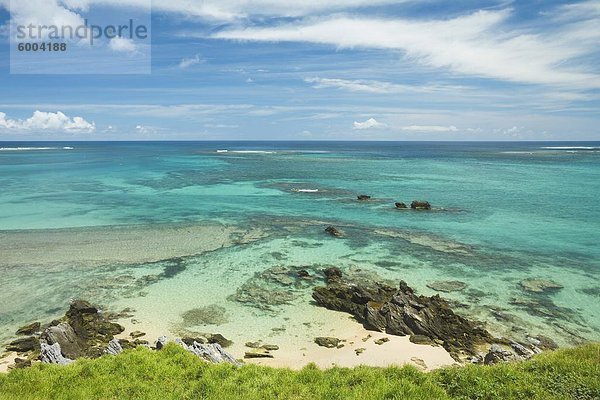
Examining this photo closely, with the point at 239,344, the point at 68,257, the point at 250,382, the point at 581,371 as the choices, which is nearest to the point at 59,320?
the point at 239,344

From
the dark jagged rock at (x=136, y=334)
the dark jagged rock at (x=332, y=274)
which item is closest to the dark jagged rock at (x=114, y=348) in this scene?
the dark jagged rock at (x=136, y=334)

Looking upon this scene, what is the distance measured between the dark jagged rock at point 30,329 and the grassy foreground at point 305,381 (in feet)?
29.7

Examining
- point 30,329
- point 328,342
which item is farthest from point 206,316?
point 30,329

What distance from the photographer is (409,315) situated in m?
22.2

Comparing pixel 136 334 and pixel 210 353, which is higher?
pixel 210 353

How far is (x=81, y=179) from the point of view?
89625 mm

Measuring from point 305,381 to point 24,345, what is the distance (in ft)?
50.6

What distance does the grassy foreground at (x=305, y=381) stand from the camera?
37.8 ft

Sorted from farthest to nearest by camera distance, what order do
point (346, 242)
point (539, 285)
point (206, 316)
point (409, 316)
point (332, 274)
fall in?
1. point (346, 242)
2. point (332, 274)
3. point (539, 285)
4. point (206, 316)
5. point (409, 316)

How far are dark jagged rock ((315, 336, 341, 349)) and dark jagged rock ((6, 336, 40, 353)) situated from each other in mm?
14299

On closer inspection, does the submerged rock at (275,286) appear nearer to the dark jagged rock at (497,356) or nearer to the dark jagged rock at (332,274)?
the dark jagged rock at (332,274)

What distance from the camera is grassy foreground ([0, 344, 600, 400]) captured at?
11523 millimetres

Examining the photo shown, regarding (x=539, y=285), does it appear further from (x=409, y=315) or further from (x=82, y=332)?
(x=82, y=332)

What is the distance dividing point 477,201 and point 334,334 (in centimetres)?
4885
